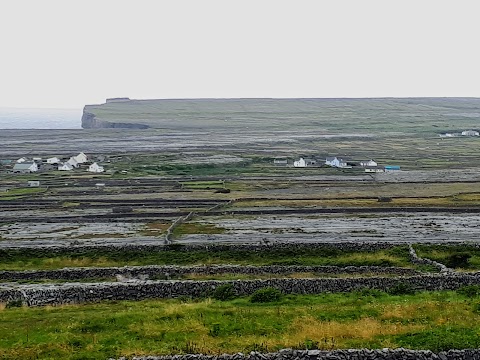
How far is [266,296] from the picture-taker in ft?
84.0

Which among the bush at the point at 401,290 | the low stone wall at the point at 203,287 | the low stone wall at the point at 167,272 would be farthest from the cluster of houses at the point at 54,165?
the bush at the point at 401,290

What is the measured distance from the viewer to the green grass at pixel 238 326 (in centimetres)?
1739

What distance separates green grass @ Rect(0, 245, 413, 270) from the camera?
39.1 metres

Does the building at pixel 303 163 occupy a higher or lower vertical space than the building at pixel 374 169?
higher

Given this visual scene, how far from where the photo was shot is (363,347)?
16.7 m

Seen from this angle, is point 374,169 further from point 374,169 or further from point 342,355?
point 342,355

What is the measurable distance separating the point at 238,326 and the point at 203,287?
26.3 ft

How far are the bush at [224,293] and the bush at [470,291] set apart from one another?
10.4m

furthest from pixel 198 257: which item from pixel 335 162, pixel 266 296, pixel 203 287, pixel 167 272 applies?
pixel 335 162

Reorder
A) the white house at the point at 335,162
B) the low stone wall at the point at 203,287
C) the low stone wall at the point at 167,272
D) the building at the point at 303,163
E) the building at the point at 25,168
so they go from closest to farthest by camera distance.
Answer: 1. the low stone wall at the point at 203,287
2. the low stone wall at the point at 167,272
3. the building at the point at 25,168
4. the white house at the point at 335,162
5. the building at the point at 303,163

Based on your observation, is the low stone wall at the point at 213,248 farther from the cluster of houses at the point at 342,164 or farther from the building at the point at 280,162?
the building at the point at 280,162

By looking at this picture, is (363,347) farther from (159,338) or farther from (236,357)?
(159,338)

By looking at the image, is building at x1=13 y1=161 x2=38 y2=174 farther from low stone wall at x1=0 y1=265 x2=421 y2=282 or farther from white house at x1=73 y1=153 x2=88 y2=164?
low stone wall at x1=0 y1=265 x2=421 y2=282

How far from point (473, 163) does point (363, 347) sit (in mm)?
113849
